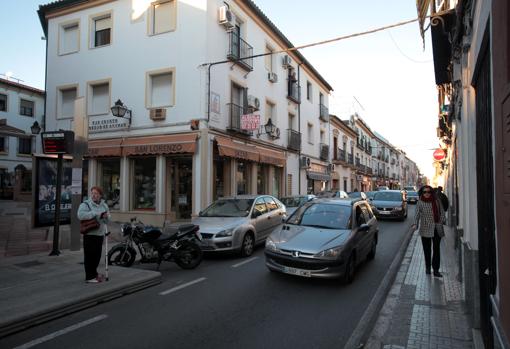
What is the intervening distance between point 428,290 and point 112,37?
17355 millimetres

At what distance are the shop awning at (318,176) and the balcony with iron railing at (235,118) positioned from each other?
423 inches

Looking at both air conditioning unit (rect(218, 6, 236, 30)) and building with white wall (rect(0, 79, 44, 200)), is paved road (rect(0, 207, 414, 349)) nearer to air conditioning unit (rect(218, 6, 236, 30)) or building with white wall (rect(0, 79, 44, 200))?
air conditioning unit (rect(218, 6, 236, 30))

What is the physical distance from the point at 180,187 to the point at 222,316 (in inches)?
464

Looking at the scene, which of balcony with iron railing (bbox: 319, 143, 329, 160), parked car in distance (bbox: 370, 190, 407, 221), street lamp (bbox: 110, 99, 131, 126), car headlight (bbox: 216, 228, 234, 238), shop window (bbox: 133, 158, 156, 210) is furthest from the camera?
balcony with iron railing (bbox: 319, 143, 329, 160)

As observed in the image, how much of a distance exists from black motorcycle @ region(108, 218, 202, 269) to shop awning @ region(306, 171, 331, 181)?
1971cm

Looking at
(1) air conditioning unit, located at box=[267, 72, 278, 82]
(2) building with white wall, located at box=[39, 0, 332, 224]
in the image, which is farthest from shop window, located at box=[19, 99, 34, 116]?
(1) air conditioning unit, located at box=[267, 72, 278, 82]

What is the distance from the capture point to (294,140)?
967 inches

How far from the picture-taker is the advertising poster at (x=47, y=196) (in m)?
10.2

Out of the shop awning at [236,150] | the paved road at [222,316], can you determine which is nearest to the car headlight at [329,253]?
the paved road at [222,316]

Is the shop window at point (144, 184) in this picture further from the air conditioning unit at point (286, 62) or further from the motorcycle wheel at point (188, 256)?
the air conditioning unit at point (286, 62)

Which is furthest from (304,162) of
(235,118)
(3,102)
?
(3,102)

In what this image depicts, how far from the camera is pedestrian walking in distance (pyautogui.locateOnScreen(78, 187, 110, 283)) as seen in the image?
657 cm

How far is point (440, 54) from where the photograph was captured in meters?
8.34

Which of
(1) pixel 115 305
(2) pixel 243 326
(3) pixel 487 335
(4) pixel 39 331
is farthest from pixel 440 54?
(4) pixel 39 331
